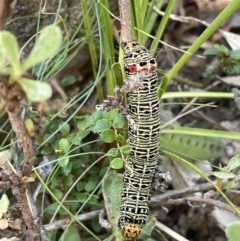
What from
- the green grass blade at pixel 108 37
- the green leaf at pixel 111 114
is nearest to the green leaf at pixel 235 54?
the green grass blade at pixel 108 37

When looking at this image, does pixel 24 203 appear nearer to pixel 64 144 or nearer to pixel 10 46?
pixel 64 144

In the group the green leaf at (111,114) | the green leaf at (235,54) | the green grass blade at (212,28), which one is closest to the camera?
the green grass blade at (212,28)

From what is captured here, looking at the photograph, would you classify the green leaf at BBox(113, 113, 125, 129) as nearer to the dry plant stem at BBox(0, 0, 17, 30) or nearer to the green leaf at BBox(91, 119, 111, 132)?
the green leaf at BBox(91, 119, 111, 132)

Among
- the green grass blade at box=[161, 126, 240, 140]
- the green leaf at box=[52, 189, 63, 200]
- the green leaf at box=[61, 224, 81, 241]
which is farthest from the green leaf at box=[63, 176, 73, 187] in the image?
the green grass blade at box=[161, 126, 240, 140]

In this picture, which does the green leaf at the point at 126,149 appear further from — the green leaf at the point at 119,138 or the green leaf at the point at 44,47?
the green leaf at the point at 44,47

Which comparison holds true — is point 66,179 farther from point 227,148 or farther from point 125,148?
point 227,148

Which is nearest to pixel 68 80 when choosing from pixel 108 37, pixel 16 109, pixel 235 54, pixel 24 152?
pixel 108 37
